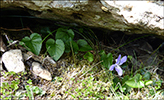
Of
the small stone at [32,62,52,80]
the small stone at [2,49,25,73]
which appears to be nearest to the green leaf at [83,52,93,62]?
the small stone at [32,62,52,80]

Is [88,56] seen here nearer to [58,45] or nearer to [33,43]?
[58,45]

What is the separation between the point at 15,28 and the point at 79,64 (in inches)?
36.7

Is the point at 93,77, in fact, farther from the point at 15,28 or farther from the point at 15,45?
the point at 15,28

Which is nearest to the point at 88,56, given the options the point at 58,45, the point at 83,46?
the point at 83,46

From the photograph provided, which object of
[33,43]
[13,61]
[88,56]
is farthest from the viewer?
[88,56]

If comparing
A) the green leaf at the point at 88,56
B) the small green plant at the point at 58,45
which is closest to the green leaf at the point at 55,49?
the small green plant at the point at 58,45

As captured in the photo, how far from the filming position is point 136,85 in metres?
1.63

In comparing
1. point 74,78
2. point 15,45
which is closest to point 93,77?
point 74,78

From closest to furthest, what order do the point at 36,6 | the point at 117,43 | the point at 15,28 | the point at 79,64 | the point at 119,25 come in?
the point at 36,6 → the point at 119,25 → the point at 79,64 → the point at 15,28 → the point at 117,43

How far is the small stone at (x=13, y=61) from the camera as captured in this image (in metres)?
1.54

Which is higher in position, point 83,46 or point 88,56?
point 83,46

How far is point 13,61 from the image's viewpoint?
5.13ft

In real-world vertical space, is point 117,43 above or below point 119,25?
below

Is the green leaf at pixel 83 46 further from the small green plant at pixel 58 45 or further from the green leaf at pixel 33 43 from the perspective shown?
the green leaf at pixel 33 43
